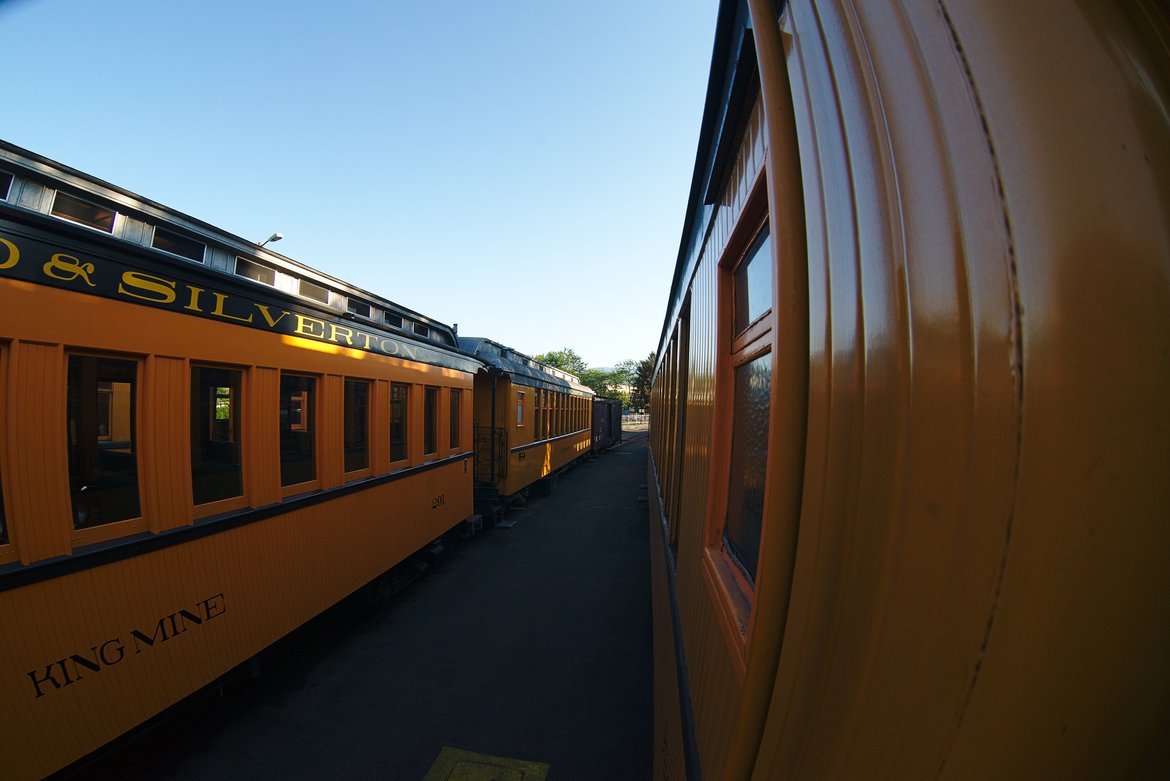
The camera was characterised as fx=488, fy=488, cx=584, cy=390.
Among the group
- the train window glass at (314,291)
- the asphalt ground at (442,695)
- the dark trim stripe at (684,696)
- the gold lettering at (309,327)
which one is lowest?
the asphalt ground at (442,695)

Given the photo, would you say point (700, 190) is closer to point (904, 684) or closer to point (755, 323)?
point (755, 323)

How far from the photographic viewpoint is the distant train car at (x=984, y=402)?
1.45ft

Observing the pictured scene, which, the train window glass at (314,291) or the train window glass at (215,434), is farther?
the train window glass at (314,291)

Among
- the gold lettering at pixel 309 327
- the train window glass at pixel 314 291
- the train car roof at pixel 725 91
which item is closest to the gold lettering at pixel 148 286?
the gold lettering at pixel 309 327

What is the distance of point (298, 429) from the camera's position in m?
4.21

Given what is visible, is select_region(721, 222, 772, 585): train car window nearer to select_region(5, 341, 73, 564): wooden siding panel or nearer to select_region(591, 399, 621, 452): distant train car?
select_region(5, 341, 73, 564): wooden siding panel

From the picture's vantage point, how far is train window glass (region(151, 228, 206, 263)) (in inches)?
144

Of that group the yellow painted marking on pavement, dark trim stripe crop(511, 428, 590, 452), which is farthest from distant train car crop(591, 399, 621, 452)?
the yellow painted marking on pavement

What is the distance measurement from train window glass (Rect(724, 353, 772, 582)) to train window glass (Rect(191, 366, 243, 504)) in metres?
3.42

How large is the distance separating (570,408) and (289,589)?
12625 millimetres

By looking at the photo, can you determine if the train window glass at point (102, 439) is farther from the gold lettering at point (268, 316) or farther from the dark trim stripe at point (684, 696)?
the dark trim stripe at point (684, 696)

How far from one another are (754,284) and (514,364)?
926 centimetres

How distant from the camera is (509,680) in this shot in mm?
4336

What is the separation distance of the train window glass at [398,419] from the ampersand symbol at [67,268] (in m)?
3.08
